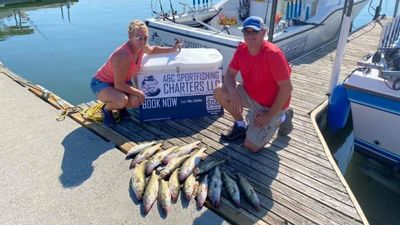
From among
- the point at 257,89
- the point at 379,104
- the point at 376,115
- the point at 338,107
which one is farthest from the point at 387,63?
the point at 257,89

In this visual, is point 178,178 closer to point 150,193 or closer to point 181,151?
point 150,193

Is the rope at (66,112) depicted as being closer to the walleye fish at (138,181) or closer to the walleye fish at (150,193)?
the walleye fish at (138,181)

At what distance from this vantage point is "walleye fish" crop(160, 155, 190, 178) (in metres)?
3.50

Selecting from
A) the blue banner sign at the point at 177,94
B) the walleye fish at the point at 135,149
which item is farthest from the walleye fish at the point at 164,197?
the blue banner sign at the point at 177,94

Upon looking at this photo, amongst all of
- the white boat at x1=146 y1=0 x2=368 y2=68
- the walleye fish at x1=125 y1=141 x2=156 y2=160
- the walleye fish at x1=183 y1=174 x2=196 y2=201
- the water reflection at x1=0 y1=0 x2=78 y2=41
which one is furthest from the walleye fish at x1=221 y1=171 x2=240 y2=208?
the water reflection at x1=0 y1=0 x2=78 y2=41

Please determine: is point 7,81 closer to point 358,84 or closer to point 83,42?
point 358,84

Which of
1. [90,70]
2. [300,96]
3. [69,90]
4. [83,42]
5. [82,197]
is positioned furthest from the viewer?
[83,42]

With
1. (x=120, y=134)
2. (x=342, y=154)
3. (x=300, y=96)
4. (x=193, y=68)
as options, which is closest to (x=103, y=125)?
(x=120, y=134)

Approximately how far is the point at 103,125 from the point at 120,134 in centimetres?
31

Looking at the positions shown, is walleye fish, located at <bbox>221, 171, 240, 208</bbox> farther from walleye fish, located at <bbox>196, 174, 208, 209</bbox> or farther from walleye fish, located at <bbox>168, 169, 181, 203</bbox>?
walleye fish, located at <bbox>168, 169, 181, 203</bbox>

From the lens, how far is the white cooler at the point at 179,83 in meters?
4.52

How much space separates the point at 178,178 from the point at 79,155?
1.22 meters

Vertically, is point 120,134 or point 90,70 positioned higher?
point 120,134

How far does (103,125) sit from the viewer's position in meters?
4.51
